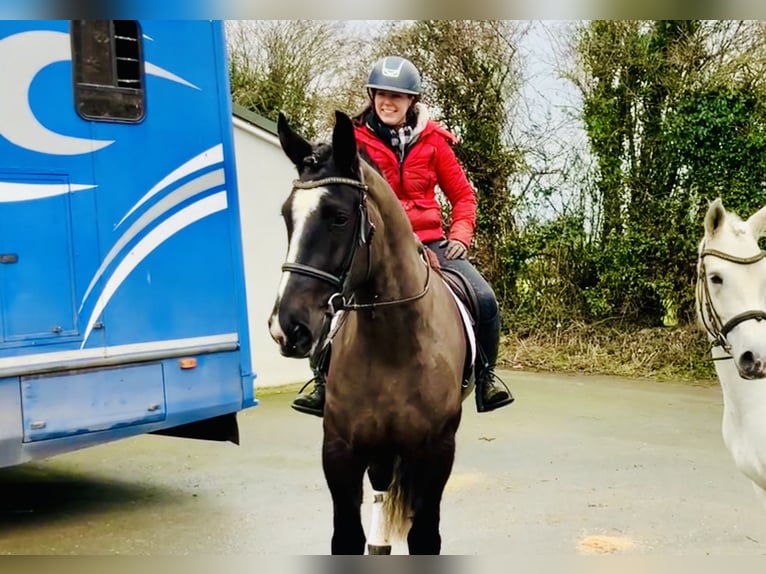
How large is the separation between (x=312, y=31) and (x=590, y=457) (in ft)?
8.80

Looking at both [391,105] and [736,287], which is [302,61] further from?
[736,287]

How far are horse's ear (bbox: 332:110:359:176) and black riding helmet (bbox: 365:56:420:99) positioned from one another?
1.68 feet

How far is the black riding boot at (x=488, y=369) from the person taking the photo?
3.02 meters

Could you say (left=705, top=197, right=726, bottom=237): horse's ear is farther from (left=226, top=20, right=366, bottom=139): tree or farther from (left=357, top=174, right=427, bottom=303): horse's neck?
(left=226, top=20, right=366, bottom=139): tree

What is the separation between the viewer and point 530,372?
4.70 meters

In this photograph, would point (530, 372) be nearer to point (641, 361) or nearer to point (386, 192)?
point (641, 361)

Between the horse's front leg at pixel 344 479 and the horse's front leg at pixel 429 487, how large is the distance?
0.65 ft

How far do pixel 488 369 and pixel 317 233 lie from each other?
1.20 m

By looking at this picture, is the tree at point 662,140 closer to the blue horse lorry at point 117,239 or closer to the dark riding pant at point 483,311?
the dark riding pant at point 483,311

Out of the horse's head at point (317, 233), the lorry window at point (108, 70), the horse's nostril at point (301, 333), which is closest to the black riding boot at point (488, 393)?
the horse's head at point (317, 233)

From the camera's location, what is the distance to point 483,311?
117 inches

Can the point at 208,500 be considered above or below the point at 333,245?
below

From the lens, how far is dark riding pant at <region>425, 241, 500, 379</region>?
2971 millimetres

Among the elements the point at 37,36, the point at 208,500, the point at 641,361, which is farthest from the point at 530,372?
the point at 37,36
